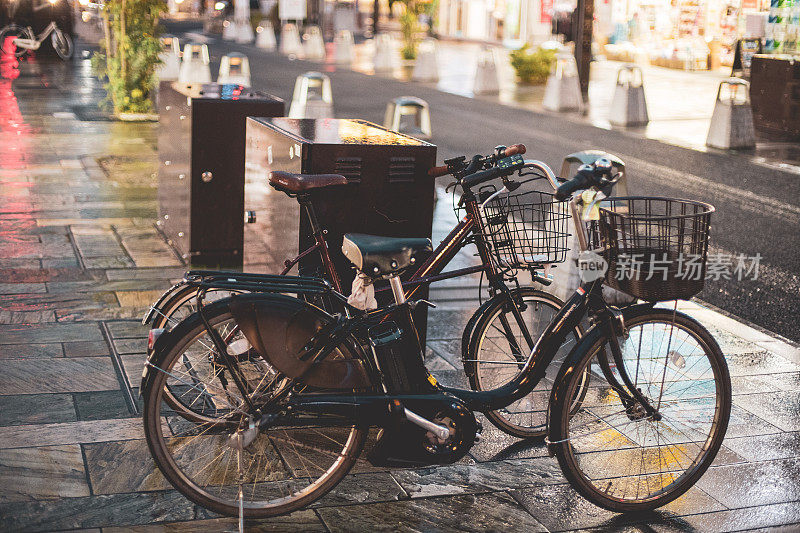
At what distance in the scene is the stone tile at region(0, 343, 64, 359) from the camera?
5.33 metres

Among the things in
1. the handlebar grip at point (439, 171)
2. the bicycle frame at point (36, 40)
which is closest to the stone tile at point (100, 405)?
the handlebar grip at point (439, 171)

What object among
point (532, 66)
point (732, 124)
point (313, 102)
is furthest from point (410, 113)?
point (532, 66)

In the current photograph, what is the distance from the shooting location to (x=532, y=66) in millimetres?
23969

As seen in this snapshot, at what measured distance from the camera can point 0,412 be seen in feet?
15.0

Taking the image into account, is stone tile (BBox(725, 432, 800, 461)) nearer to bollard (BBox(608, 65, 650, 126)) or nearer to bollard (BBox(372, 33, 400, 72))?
bollard (BBox(608, 65, 650, 126))

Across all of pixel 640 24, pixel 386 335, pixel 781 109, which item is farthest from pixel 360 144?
pixel 640 24

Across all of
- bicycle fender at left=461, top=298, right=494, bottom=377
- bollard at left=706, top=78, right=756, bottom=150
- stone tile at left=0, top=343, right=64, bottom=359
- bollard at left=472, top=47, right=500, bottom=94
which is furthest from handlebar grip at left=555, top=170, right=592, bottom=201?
bollard at left=472, top=47, right=500, bottom=94

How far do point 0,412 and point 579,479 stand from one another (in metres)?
Result: 2.73

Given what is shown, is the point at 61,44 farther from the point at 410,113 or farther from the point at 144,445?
the point at 144,445

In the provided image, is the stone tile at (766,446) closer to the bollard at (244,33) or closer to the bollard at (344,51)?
the bollard at (344,51)

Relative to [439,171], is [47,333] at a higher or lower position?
lower

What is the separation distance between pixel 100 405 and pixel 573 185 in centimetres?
257

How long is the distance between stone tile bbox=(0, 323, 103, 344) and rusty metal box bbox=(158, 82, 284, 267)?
5.21 ft

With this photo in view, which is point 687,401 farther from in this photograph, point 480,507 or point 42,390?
point 42,390
